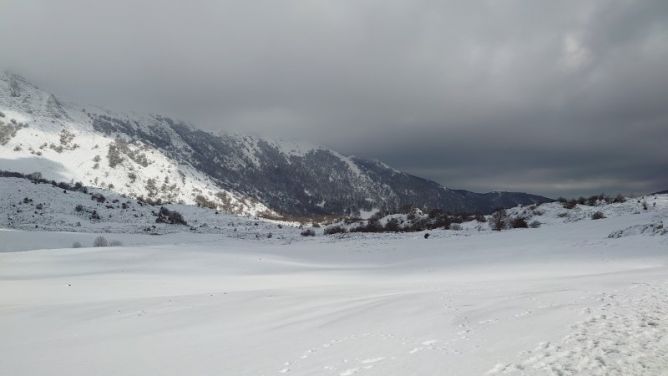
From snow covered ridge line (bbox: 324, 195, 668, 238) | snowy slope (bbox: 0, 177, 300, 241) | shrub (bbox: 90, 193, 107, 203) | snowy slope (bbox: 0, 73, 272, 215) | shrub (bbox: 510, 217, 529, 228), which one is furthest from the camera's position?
snowy slope (bbox: 0, 73, 272, 215)

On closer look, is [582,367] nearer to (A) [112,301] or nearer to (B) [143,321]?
(B) [143,321]

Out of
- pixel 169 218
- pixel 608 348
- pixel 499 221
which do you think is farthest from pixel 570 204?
pixel 169 218

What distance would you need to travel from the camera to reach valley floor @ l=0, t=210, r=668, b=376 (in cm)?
589

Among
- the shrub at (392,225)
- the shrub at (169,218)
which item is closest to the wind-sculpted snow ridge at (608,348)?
the shrub at (392,225)

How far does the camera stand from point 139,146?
134 meters

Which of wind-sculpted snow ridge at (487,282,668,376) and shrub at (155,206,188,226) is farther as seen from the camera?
shrub at (155,206,188,226)

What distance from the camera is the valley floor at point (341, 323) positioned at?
589 cm

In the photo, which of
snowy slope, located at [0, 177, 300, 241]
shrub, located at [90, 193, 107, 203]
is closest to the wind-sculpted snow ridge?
snowy slope, located at [0, 177, 300, 241]

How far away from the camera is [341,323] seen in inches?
347

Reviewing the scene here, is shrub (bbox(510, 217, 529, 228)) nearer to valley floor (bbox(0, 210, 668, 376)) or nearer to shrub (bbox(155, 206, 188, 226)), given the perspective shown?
valley floor (bbox(0, 210, 668, 376))

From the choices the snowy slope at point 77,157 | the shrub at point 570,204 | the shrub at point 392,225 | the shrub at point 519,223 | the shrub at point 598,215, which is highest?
the snowy slope at point 77,157

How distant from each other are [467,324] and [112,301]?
34.2 feet

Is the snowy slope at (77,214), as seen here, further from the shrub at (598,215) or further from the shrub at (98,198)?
the shrub at (598,215)

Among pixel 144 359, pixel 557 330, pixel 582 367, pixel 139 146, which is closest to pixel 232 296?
pixel 144 359
